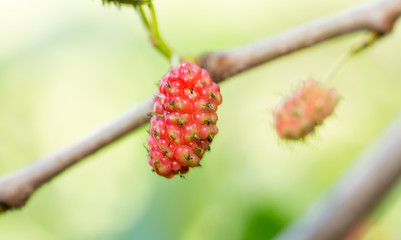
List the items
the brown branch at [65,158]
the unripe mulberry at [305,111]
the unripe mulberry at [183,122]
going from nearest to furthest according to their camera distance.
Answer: the unripe mulberry at [183,122] → the brown branch at [65,158] → the unripe mulberry at [305,111]

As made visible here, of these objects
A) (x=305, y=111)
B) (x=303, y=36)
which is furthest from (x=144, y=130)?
(x=303, y=36)

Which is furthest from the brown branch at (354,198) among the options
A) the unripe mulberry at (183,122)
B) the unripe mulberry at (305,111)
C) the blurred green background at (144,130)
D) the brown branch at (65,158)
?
the blurred green background at (144,130)

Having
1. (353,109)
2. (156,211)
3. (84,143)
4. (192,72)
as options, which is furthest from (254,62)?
(353,109)

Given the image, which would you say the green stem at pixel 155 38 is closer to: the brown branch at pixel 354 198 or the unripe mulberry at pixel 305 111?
the unripe mulberry at pixel 305 111

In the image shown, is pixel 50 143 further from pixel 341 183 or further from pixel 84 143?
pixel 341 183

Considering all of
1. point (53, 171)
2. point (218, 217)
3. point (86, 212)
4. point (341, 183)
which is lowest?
point (86, 212)
